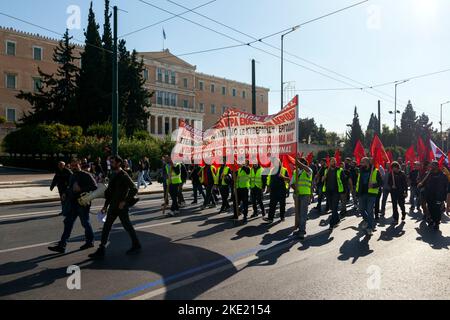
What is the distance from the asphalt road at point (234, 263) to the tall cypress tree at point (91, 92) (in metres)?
33.8

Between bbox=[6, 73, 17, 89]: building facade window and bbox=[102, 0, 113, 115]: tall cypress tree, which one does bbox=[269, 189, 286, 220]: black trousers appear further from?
bbox=[6, 73, 17, 89]: building facade window

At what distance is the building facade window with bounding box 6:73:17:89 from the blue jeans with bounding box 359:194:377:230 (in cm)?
5654

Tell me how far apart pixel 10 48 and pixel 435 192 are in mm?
58036

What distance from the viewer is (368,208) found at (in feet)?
31.2

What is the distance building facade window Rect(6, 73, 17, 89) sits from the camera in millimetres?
55250

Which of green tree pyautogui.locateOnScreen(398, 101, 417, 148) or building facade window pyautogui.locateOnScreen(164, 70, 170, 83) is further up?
building facade window pyautogui.locateOnScreen(164, 70, 170, 83)

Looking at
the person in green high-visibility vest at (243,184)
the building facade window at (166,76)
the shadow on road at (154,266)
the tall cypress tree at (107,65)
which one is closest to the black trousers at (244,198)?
the person in green high-visibility vest at (243,184)

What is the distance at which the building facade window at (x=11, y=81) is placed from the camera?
55250mm

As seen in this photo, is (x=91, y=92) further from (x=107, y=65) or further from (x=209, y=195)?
(x=209, y=195)

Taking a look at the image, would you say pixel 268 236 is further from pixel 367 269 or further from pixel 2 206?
pixel 2 206

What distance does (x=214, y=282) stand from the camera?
5555mm

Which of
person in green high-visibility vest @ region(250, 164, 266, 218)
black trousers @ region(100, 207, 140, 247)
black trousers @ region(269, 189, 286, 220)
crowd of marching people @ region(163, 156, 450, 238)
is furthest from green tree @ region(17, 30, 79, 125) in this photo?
black trousers @ region(100, 207, 140, 247)
